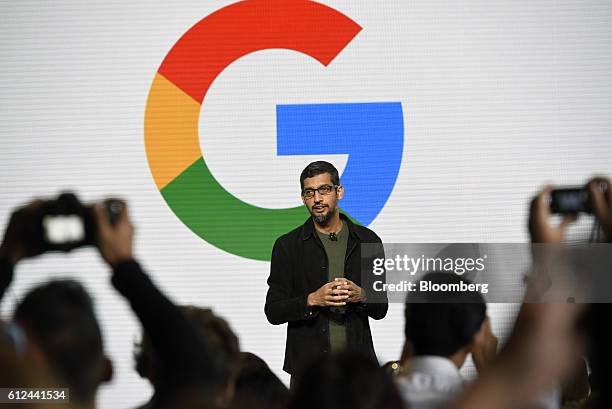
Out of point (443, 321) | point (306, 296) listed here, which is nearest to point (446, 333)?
point (443, 321)

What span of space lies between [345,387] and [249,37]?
10.8 feet

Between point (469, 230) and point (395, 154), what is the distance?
513mm

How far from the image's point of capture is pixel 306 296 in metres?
2.96

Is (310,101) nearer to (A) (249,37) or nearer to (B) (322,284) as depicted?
(A) (249,37)

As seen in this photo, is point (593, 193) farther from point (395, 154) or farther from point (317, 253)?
point (395, 154)

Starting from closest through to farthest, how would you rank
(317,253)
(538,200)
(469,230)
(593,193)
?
1. (538,200)
2. (593,193)
3. (317,253)
4. (469,230)

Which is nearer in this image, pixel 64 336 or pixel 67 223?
pixel 64 336

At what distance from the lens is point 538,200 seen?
1.04m

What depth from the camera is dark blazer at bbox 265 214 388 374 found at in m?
2.98

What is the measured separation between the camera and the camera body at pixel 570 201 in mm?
1215

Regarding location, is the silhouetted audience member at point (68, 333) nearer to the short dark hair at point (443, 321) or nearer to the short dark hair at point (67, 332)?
the short dark hair at point (67, 332)

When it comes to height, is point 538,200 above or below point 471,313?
above

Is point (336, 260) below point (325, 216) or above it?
below

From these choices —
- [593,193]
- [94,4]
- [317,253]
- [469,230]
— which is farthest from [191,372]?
[94,4]
